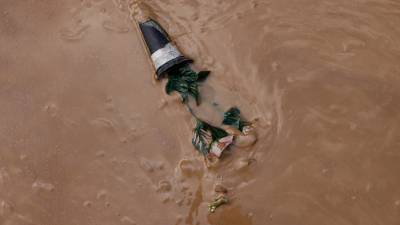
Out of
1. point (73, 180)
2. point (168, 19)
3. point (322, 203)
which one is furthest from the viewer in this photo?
point (168, 19)

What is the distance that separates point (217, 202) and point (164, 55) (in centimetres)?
70

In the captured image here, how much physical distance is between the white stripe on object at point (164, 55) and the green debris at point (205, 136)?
33 cm

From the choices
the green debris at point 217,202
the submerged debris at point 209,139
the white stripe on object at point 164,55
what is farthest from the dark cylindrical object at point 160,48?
the green debris at point 217,202

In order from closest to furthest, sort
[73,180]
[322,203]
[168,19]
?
[322,203] → [73,180] → [168,19]

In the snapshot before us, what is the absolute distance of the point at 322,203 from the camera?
7.11 ft

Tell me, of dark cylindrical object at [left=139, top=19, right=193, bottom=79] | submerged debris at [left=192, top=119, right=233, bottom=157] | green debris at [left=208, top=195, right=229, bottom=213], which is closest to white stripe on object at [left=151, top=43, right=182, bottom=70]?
dark cylindrical object at [left=139, top=19, right=193, bottom=79]

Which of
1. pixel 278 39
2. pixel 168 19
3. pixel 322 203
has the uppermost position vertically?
pixel 168 19

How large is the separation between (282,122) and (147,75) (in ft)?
2.18

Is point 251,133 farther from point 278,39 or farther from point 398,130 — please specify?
point 398,130

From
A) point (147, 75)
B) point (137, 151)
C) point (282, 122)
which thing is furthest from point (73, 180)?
point (282, 122)

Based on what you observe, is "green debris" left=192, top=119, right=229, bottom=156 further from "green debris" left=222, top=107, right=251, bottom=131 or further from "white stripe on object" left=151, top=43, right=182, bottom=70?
"white stripe on object" left=151, top=43, right=182, bottom=70

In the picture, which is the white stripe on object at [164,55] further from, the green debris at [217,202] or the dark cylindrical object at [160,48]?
the green debris at [217,202]

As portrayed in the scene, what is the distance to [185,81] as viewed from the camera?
234 centimetres

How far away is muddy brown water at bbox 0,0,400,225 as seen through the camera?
2197 millimetres
